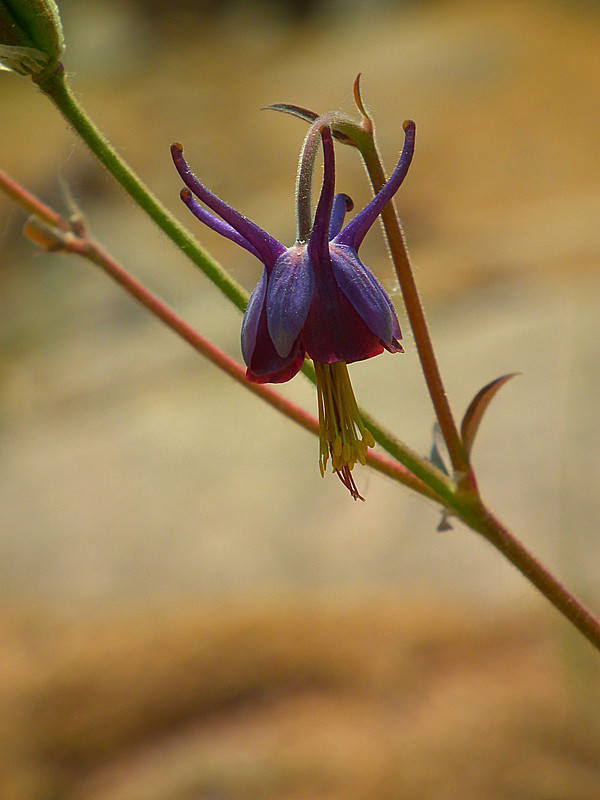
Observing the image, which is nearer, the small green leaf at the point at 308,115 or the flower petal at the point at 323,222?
the flower petal at the point at 323,222

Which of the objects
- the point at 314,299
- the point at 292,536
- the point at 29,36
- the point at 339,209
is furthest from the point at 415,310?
the point at 292,536

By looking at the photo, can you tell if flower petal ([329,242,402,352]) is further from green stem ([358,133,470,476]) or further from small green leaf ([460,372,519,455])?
small green leaf ([460,372,519,455])

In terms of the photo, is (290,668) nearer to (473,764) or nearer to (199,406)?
(473,764)

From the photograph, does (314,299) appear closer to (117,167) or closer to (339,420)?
(339,420)

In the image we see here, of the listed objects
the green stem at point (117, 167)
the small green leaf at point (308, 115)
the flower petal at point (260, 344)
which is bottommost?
the flower petal at point (260, 344)

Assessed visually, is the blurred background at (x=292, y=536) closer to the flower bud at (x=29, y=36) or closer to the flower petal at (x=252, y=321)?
the flower bud at (x=29, y=36)

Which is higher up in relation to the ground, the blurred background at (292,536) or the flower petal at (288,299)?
the blurred background at (292,536)

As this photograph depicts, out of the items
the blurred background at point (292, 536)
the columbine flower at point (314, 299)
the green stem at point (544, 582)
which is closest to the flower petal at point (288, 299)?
the columbine flower at point (314, 299)

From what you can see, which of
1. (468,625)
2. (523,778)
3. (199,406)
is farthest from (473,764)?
(199,406)
